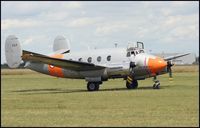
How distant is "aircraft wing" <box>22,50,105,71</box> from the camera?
30334 mm

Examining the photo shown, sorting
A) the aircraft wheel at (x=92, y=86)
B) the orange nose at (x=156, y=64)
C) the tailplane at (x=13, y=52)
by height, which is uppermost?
the tailplane at (x=13, y=52)

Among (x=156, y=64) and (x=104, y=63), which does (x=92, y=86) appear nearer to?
(x=104, y=63)

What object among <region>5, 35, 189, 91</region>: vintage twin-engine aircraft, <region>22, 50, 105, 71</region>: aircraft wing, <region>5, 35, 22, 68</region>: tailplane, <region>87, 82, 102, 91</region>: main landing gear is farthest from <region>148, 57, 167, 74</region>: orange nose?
<region>5, 35, 22, 68</region>: tailplane

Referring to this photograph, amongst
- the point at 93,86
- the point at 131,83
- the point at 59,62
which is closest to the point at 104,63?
the point at 93,86

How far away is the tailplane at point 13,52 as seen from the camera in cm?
3200

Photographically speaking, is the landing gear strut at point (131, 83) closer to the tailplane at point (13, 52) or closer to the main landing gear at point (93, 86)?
the main landing gear at point (93, 86)

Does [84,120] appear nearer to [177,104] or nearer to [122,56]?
[177,104]

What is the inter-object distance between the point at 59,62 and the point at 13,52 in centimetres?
301

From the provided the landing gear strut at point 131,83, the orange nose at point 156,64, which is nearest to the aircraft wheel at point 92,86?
the landing gear strut at point 131,83

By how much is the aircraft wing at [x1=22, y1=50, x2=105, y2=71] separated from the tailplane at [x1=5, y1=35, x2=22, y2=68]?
578 millimetres

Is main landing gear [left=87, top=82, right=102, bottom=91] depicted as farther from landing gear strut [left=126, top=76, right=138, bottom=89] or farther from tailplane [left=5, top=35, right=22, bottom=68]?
tailplane [left=5, top=35, right=22, bottom=68]

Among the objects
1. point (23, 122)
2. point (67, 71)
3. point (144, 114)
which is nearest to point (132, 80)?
point (67, 71)

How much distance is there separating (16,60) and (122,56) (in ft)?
21.0

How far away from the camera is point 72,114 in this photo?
53.0ft
